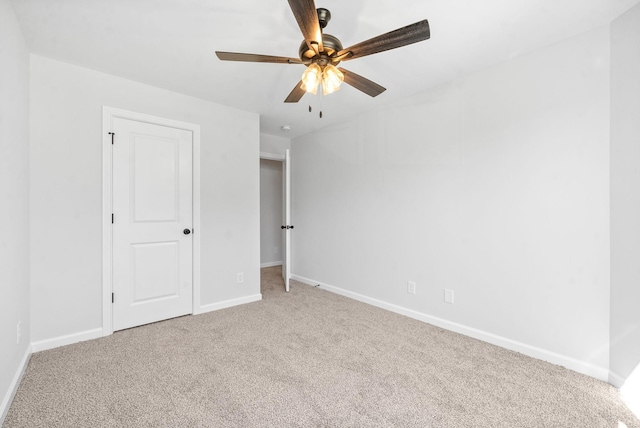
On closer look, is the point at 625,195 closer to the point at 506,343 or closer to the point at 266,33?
the point at 506,343

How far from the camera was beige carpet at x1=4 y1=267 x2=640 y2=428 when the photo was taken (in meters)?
1.57

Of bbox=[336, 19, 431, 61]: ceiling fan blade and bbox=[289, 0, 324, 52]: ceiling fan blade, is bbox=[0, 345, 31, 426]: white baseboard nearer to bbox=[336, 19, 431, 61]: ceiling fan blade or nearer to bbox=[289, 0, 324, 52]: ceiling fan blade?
bbox=[289, 0, 324, 52]: ceiling fan blade

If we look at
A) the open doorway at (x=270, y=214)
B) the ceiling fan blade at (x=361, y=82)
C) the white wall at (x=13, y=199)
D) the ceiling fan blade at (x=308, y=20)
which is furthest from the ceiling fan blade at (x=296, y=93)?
the open doorway at (x=270, y=214)

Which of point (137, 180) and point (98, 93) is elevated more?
point (98, 93)

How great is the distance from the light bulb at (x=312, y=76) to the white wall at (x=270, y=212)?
4215 mm

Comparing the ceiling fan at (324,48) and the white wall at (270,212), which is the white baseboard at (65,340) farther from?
the white wall at (270,212)

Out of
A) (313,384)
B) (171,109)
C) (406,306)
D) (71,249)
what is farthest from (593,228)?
(71,249)

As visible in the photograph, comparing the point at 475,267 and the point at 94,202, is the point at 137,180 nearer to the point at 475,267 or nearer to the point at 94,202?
the point at 94,202

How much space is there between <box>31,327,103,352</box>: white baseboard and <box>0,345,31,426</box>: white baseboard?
84 millimetres

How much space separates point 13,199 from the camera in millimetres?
1805

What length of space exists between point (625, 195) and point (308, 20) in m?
2.16

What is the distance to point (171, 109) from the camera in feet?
9.79

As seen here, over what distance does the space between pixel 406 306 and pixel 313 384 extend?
1594mm

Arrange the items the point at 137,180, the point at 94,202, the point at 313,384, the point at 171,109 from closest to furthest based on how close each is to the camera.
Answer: the point at 313,384 → the point at 94,202 → the point at 137,180 → the point at 171,109
